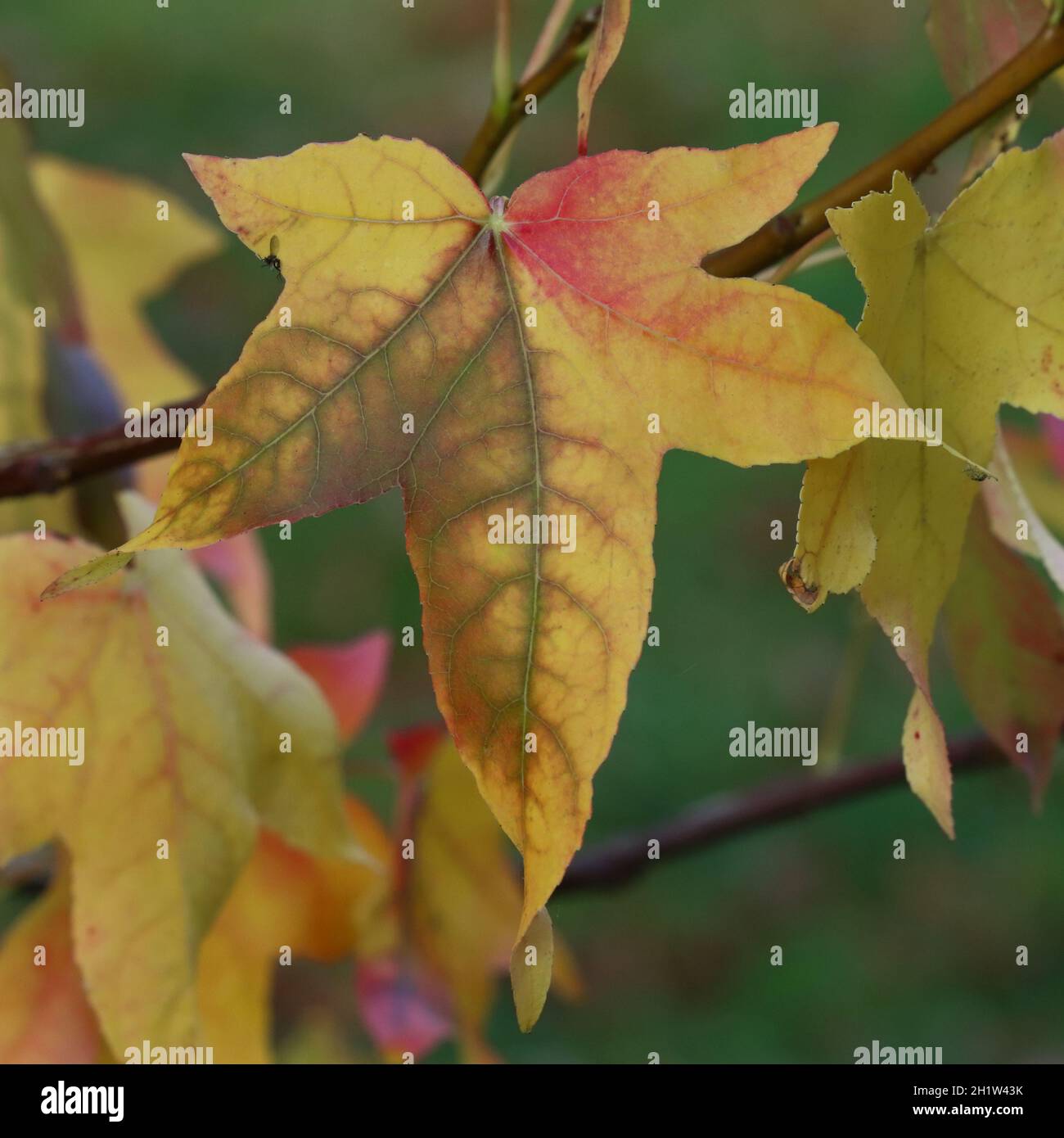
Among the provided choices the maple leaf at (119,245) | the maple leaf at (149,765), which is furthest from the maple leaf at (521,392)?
the maple leaf at (119,245)

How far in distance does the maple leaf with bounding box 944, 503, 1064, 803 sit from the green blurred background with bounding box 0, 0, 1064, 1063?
5.53 feet

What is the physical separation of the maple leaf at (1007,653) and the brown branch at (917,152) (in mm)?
209

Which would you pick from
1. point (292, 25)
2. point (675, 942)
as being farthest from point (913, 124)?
point (675, 942)

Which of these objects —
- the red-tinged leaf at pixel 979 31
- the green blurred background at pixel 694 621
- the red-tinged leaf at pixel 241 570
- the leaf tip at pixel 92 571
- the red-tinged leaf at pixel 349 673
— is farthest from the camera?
the green blurred background at pixel 694 621

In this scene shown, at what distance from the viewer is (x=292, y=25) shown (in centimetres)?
353

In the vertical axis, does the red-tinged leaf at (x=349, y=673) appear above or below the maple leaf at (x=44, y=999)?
above

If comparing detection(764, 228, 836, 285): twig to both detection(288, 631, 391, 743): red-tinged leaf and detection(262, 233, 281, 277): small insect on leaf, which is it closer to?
detection(262, 233, 281, 277): small insect on leaf

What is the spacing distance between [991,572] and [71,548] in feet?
1.69

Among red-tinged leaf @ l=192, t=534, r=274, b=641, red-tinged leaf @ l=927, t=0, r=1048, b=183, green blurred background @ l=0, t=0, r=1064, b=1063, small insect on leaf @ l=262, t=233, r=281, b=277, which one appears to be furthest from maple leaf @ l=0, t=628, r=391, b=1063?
green blurred background @ l=0, t=0, r=1064, b=1063

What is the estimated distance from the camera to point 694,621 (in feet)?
9.52

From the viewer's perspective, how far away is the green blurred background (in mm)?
2588

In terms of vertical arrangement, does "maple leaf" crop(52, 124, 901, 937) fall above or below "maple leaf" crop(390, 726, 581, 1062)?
above

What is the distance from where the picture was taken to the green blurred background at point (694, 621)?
2.59m

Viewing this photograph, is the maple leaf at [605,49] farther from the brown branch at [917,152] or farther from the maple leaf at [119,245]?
the maple leaf at [119,245]
